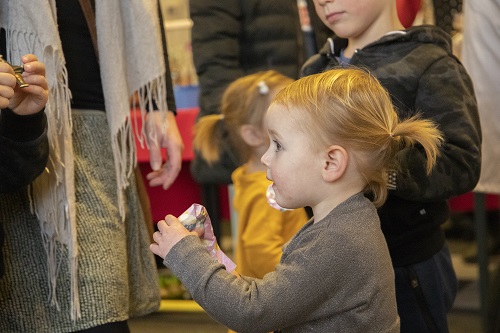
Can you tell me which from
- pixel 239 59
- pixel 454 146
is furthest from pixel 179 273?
pixel 239 59

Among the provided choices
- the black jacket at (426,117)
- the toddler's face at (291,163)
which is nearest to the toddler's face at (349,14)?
the black jacket at (426,117)

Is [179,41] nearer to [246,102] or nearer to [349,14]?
[246,102]

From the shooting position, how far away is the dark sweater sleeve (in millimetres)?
1738

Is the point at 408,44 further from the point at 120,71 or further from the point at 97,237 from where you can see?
the point at 97,237

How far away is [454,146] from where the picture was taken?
191cm

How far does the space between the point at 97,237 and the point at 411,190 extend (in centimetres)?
72

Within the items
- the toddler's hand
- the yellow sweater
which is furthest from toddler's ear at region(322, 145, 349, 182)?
the yellow sweater

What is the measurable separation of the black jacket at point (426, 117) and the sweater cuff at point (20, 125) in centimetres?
77

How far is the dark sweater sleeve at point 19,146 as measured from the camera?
174 centimetres

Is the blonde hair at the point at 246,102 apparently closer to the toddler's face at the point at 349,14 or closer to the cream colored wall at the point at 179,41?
the toddler's face at the point at 349,14

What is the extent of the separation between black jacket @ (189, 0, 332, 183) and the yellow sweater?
0.56m

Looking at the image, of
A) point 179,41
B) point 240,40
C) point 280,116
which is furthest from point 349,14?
point 179,41

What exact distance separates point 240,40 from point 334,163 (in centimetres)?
161

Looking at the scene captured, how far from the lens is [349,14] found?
6.59 feet
